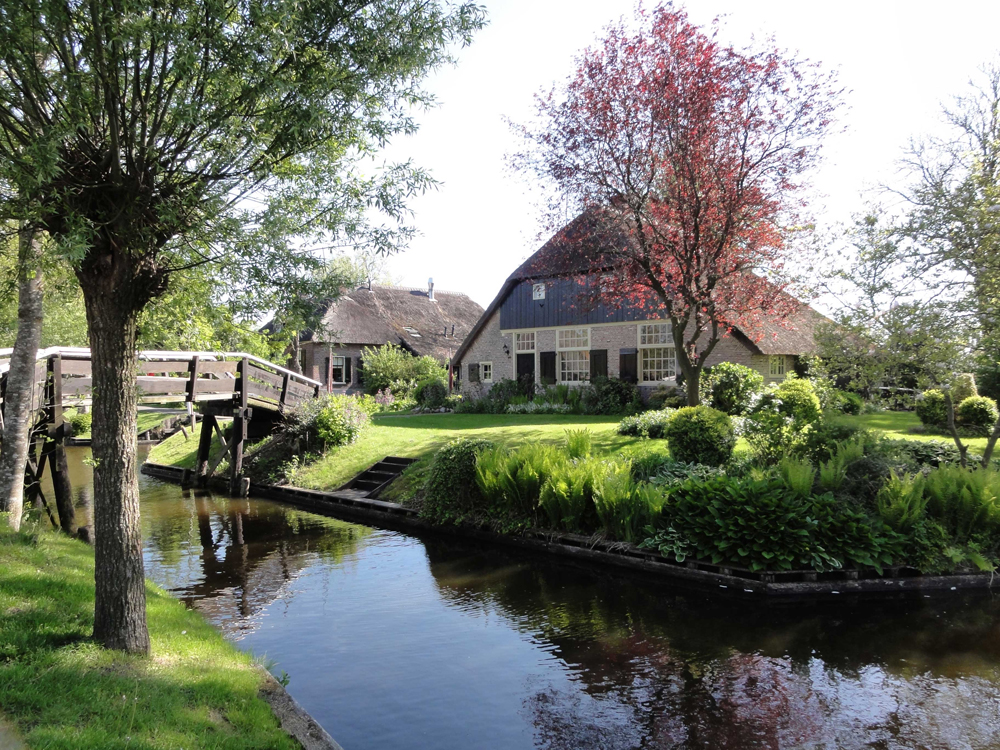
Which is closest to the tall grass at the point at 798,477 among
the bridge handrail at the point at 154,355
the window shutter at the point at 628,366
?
the bridge handrail at the point at 154,355

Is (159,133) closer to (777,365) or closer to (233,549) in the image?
(233,549)

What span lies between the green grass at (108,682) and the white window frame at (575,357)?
20541 mm

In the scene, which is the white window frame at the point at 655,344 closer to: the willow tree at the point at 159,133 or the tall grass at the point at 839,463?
the tall grass at the point at 839,463

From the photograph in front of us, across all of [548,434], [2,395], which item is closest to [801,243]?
[548,434]

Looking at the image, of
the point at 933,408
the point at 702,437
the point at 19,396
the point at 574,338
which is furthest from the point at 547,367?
the point at 19,396

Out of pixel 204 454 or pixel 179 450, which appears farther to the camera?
pixel 179 450

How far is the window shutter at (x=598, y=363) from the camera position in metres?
25.2

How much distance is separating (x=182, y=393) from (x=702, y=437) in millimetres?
11396

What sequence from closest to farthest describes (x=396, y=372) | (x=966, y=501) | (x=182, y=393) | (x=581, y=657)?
(x=581, y=657)
(x=966, y=501)
(x=182, y=393)
(x=396, y=372)

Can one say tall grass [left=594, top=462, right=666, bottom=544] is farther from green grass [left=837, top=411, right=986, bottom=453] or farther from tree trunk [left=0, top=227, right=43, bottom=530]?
tree trunk [left=0, top=227, right=43, bottom=530]

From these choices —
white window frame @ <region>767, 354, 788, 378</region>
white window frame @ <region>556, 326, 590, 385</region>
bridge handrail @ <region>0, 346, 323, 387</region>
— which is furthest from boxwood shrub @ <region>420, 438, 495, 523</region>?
white window frame @ <region>556, 326, 590, 385</region>

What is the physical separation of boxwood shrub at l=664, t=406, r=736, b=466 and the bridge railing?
7.95 meters

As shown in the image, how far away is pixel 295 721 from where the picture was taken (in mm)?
4938

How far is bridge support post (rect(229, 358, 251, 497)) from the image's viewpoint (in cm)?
1756
